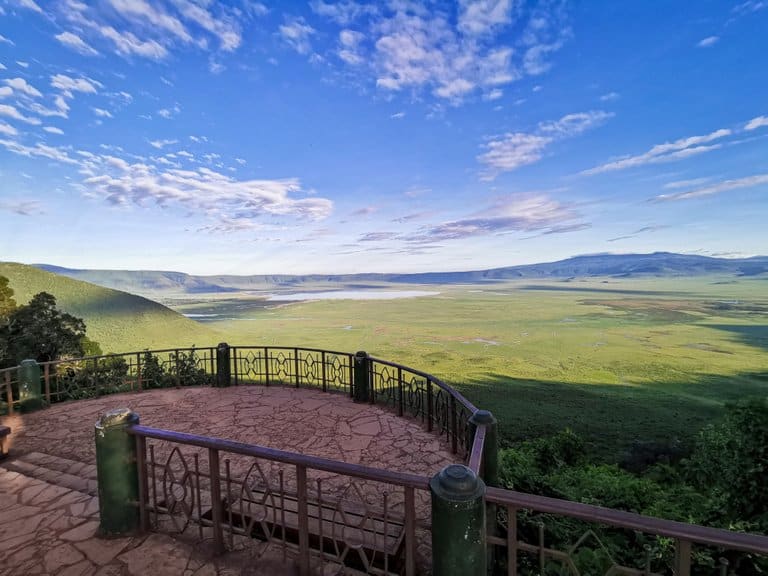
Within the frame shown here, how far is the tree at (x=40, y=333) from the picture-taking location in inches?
558

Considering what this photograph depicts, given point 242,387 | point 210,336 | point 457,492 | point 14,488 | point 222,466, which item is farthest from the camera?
point 210,336

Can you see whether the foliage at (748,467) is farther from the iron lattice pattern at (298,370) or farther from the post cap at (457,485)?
the post cap at (457,485)

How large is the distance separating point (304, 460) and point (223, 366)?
8207 mm

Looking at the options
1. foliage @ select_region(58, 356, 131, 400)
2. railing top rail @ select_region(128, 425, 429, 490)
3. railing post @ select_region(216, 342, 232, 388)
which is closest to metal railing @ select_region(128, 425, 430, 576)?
railing top rail @ select_region(128, 425, 429, 490)

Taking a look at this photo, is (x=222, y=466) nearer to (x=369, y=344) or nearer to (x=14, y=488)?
(x=14, y=488)

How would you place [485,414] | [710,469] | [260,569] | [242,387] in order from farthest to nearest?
[710,469]
[242,387]
[485,414]
[260,569]

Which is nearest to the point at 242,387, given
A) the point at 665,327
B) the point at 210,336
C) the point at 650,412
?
A: the point at 650,412

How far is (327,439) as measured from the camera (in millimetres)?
6594

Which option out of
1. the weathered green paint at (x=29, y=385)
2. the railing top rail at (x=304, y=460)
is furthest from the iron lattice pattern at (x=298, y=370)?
the railing top rail at (x=304, y=460)

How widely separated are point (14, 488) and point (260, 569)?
406 cm

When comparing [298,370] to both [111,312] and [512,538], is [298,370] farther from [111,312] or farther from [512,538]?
[111,312]

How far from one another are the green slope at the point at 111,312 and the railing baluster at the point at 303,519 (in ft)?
179

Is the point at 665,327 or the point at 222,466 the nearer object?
the point at 222,466

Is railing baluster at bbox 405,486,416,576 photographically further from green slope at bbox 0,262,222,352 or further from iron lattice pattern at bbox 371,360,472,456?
green slope at bbox 0,262,222,352
